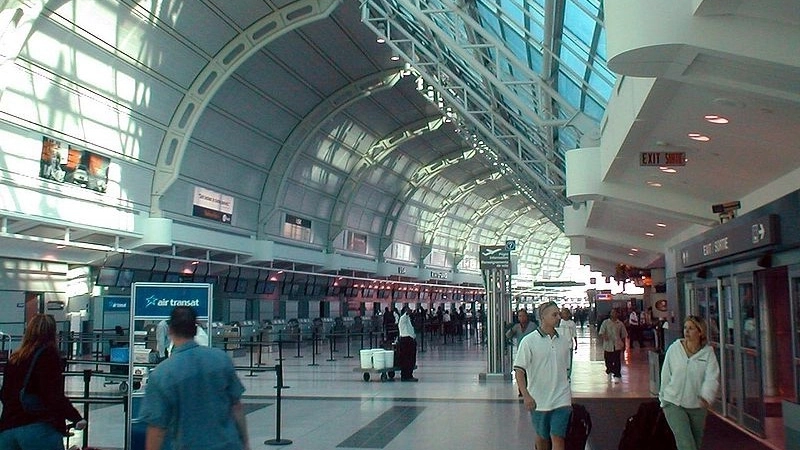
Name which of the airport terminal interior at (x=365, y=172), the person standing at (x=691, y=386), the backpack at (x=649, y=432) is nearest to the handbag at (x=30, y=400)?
the airport terminal interior at (x=365, y=172)

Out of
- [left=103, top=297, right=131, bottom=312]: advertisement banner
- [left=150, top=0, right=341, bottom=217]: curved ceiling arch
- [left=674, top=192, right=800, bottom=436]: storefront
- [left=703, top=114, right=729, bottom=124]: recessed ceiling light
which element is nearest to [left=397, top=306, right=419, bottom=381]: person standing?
[left=674, top=192, right=800, bottom=436]: storefront

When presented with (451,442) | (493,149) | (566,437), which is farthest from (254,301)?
(566,437)

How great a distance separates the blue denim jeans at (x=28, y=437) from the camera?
5652 millimetres

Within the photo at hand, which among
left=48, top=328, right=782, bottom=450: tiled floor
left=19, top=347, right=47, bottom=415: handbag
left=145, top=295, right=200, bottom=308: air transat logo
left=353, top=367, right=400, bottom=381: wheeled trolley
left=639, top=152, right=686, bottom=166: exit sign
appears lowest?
left=48, top=328, right=782, bottom=450: tiled floor

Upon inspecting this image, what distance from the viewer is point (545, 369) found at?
7.23 meters

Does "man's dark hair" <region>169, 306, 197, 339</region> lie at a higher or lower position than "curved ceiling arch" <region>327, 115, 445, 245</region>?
lower

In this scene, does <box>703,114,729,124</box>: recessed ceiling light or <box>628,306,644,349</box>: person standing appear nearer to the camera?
<box>703,114,729,124</box>: recessed ceiling light

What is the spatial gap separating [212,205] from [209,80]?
646cm

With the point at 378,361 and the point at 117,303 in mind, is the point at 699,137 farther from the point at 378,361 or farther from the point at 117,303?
the point at 117,303

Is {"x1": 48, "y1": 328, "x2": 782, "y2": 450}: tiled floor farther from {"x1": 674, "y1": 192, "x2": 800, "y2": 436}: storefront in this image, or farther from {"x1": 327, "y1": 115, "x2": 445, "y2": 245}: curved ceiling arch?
{"x1": 327, "y1": 115, "x2": 445, "y2": 245}: curved ceiling arch

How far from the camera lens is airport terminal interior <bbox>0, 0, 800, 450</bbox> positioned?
30.6ft

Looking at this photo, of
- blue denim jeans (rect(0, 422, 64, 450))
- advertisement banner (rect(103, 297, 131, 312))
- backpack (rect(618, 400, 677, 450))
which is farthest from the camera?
advertisement banner (rect(103, 297, 131, 312))

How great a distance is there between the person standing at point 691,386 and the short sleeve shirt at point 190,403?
13.9ft

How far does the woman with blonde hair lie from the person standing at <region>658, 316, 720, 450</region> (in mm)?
4824
